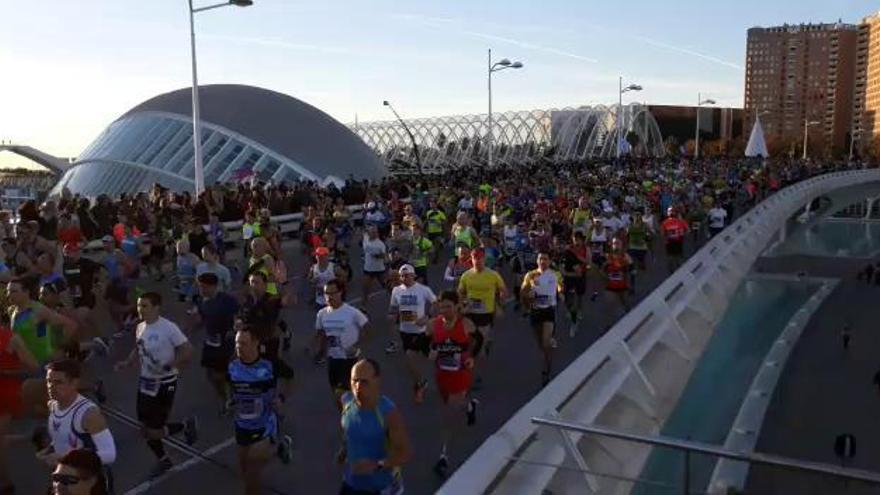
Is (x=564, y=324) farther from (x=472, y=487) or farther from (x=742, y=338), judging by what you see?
(x=472, y=487)

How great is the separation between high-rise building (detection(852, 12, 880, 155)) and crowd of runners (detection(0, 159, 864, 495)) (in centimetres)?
14365

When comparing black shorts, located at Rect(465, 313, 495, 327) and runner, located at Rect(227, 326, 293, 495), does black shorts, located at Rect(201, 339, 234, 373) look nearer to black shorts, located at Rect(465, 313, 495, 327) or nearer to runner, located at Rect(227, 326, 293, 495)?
runner, located at Rect(227, 326, 293, 495)

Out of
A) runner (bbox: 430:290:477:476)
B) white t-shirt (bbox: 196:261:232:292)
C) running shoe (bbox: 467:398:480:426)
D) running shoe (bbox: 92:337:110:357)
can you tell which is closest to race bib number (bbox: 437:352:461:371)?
runner (bbox: 430:290:477:476)

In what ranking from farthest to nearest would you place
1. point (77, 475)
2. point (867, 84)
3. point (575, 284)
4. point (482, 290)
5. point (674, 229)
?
point (867, 84), point (674, 229), point (575, 284), point (482, 290), point (77, 475)

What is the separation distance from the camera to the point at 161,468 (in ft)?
23.2

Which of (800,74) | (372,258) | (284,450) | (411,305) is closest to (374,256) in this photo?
(372,258)

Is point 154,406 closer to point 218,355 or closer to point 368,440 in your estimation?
point 218,355

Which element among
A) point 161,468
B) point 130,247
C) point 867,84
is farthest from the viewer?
point 867,84

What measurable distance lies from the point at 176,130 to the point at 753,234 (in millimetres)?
29711

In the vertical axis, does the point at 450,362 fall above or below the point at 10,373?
below

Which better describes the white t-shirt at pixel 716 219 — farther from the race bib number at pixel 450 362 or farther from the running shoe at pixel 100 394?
the running shoe at pixel 100 394

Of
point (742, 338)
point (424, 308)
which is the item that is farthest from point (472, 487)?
point (742, 338)

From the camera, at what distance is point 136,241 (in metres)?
13.4

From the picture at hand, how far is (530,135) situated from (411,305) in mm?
91608
